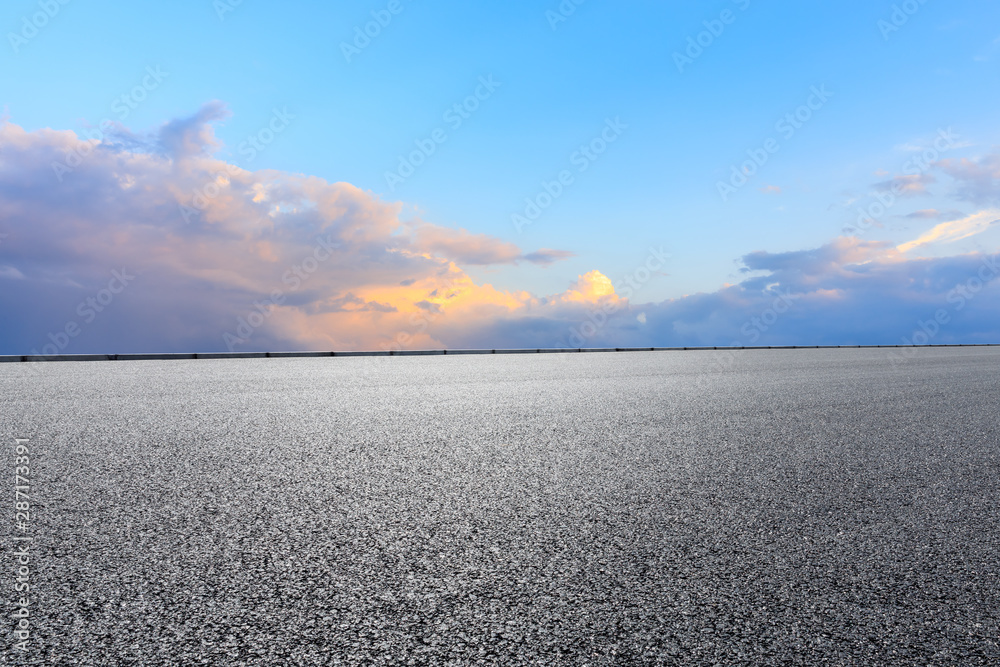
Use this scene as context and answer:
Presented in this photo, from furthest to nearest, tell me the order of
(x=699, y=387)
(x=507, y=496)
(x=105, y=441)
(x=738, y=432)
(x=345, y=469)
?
(x=699, y=387) < (x=738, y=432) < (x=105, y=441) < (x=345, y=469) < (x=507, y=496)

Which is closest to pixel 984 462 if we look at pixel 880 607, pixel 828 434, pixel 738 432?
pixel 828 434

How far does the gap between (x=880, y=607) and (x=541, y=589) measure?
4.10ft

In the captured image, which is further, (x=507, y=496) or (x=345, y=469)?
(x=345, y=469)

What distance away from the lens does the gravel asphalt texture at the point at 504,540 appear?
226 cm

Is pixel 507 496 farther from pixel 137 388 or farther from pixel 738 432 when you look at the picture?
pixel 137 388

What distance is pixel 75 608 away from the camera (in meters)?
2.48

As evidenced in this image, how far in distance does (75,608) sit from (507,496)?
221 cm

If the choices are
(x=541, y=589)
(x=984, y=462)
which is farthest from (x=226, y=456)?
(x=984, y=462)

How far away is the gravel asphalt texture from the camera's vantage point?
226 cm

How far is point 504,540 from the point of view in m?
3.20

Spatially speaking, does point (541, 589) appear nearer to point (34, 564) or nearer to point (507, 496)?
point (507, 496)

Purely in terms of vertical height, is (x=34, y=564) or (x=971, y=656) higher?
(x=34, y=564)

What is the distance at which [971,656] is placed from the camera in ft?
7.31

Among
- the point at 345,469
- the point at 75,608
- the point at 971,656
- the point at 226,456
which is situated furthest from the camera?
the point at 226,456
